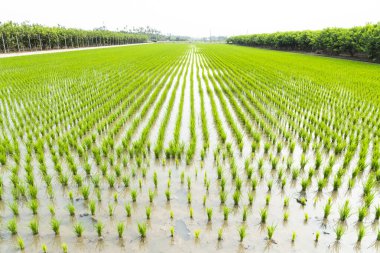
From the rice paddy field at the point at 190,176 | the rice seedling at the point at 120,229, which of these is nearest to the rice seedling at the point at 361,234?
the rice paddy field at the point at 190,176

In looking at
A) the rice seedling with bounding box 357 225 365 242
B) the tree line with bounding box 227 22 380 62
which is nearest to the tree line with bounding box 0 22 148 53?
the tree line with bounding box 227 22 380 62

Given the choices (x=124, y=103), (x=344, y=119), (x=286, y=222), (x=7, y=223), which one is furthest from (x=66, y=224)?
(x=344, y=119)

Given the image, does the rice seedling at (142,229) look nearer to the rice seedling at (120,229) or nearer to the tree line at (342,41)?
the rice seedling at (120,229)

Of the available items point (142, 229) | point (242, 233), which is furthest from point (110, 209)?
point (242, 233)

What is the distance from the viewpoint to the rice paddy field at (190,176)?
3.18 metres

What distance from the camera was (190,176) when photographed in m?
4.53

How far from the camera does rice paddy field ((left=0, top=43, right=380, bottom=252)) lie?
318cm

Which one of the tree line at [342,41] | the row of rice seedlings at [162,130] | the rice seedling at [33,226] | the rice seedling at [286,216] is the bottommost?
the rice seedling at [286,216]

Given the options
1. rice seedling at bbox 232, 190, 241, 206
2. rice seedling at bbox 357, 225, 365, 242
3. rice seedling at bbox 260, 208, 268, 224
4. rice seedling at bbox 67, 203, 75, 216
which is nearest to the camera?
rice seedling at bbox 357, 225, 365, 242

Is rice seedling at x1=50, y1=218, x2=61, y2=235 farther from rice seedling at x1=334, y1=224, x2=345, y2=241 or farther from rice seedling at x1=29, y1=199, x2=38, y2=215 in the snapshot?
rice seedling at x1=334, y1=224, x2=345, y2=241

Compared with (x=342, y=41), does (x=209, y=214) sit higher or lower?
lower

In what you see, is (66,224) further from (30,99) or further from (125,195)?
(30,99)

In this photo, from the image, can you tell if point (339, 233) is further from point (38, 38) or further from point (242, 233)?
point (38, 38)

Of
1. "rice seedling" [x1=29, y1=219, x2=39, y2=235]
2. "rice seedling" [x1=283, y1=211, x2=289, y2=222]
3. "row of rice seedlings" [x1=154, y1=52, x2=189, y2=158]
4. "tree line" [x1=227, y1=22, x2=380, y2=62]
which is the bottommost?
"rice seedling" [x1=283, y1=211, x2=289, y2=222]
